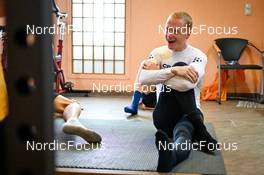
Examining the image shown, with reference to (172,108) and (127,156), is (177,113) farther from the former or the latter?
(127,156)

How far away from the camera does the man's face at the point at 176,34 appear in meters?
2.34

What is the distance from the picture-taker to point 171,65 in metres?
2.41

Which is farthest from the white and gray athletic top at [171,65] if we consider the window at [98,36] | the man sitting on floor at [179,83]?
the window at [98,36]

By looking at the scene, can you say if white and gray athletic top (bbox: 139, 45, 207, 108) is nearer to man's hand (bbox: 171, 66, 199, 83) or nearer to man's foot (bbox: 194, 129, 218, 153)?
man's hand (bbox: 171, 66, 199, 83)

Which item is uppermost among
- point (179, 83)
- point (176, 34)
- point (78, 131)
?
point (176, 34)

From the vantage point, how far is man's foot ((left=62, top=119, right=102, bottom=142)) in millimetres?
2244

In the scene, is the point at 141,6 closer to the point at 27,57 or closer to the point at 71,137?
the point at 71,137

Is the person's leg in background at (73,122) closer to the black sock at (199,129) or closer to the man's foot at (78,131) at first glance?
the man's foot at (78,131)

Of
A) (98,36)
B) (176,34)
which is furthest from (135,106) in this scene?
(98,36)

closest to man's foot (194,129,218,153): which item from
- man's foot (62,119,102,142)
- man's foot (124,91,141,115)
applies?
man's foot (62,119,102,142)

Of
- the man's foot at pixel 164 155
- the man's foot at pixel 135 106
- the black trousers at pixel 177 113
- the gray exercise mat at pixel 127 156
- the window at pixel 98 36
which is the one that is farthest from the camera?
the window at pixel 98 36

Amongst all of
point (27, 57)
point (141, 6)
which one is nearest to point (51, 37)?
point (27, 57)

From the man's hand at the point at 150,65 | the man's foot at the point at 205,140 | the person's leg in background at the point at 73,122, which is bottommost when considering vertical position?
the man's foot at the point at 205,140

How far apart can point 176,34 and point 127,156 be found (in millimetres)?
767
